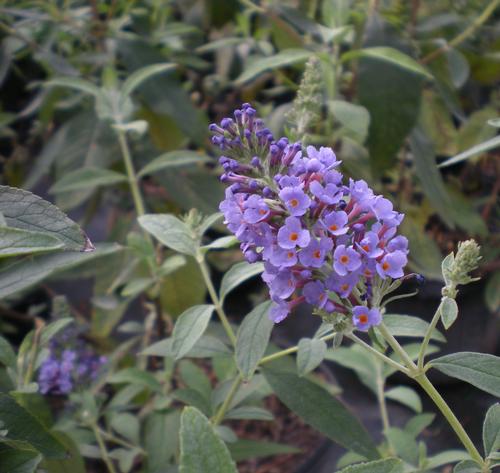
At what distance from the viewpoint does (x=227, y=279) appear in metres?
0.67

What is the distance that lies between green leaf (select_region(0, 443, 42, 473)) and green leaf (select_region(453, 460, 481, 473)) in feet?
1.02

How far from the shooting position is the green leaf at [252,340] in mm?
568

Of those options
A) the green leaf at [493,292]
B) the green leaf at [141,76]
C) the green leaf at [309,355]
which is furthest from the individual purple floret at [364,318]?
the green leaf at [493,292]

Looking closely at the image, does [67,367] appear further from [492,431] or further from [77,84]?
[492,431]

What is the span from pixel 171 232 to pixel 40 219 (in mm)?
190

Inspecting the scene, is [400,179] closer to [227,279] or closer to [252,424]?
[252,424]

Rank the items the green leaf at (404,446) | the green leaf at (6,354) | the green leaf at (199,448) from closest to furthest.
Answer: the green leaf at (199,448)
the green leaf at (6,354)
the green leaf at (404,446)

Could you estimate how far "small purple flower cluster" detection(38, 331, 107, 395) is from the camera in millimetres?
847

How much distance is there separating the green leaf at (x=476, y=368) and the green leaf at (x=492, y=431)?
0.04 metres

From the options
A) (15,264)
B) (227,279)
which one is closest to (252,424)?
(227,279)

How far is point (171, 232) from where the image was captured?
0.66m

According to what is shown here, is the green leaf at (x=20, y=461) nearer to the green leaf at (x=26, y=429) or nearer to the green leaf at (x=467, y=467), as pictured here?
the green leaf at (x=26, y=429)

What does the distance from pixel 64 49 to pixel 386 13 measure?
64 cm

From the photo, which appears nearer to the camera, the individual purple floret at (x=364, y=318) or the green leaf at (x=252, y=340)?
the individual purple floret at (x=364, y=318)
